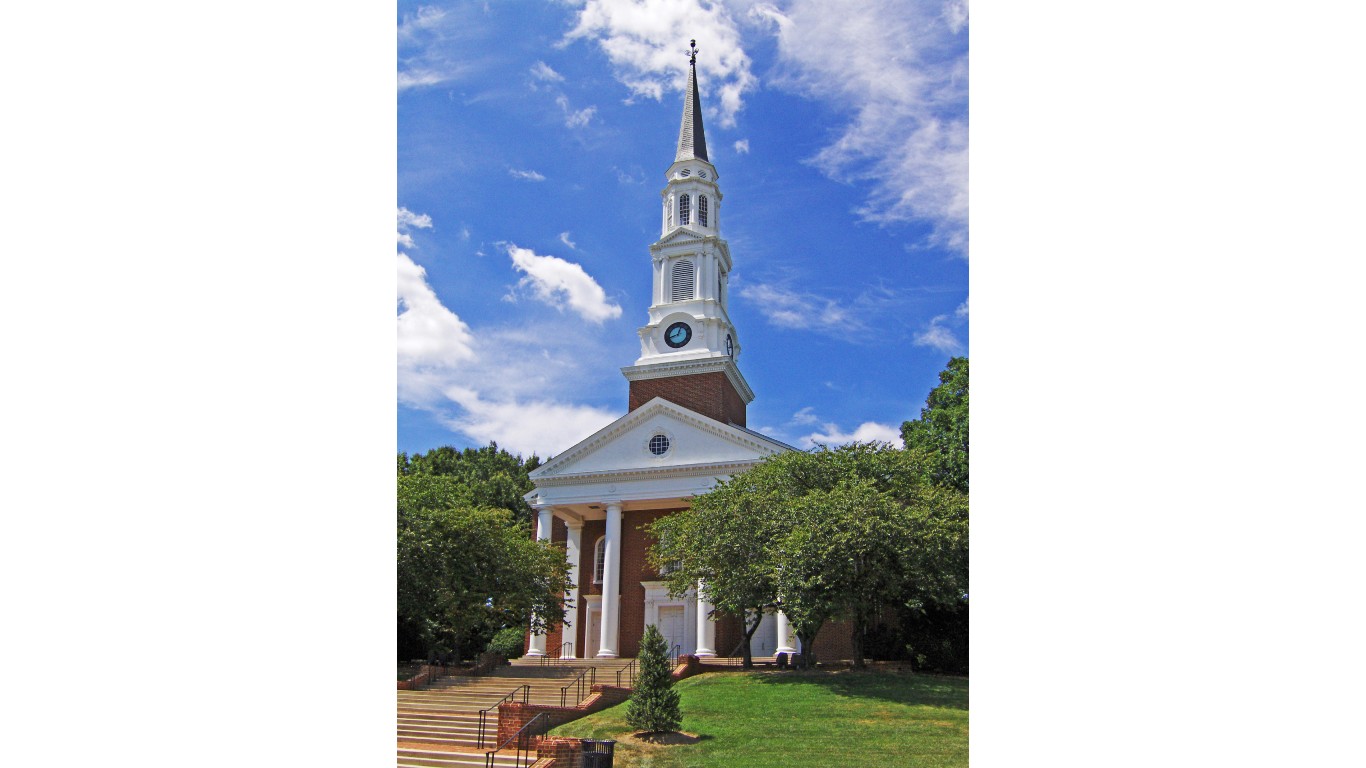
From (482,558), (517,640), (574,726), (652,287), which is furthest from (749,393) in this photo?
(574,726)

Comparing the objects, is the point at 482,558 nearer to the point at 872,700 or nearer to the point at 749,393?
the point at 872,700

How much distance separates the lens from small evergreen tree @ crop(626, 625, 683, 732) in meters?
13.6

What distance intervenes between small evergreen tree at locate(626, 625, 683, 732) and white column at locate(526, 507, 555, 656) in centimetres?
1528

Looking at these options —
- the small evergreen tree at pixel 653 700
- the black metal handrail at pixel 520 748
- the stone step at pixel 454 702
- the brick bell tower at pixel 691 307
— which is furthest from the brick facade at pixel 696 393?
the black metal handrail at pixel 520 748

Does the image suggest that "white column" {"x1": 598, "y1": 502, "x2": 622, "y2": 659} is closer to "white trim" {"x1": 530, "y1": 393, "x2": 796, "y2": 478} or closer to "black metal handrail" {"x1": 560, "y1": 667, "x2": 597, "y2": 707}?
"white trim" {"x1": 530, "y1": 393, "x2": 796, "y2": 478}

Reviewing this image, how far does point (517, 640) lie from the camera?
29.5 metres

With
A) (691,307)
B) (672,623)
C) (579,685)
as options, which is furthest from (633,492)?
(579,685)

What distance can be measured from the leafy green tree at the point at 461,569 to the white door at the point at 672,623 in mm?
3554

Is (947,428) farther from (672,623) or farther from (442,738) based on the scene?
(442,738)

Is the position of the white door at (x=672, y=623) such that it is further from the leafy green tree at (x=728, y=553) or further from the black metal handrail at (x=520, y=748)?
the black metal handrail at (x=520, y=748)

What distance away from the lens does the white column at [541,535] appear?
29.2m

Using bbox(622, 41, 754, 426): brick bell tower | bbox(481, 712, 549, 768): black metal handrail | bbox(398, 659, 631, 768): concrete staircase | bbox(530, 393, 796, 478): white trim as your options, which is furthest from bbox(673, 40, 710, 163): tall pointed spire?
bbox(481, 712, 549, 768): black metal handrail

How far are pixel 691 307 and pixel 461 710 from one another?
20016 mm

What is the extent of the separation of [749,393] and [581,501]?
27.9 ft
